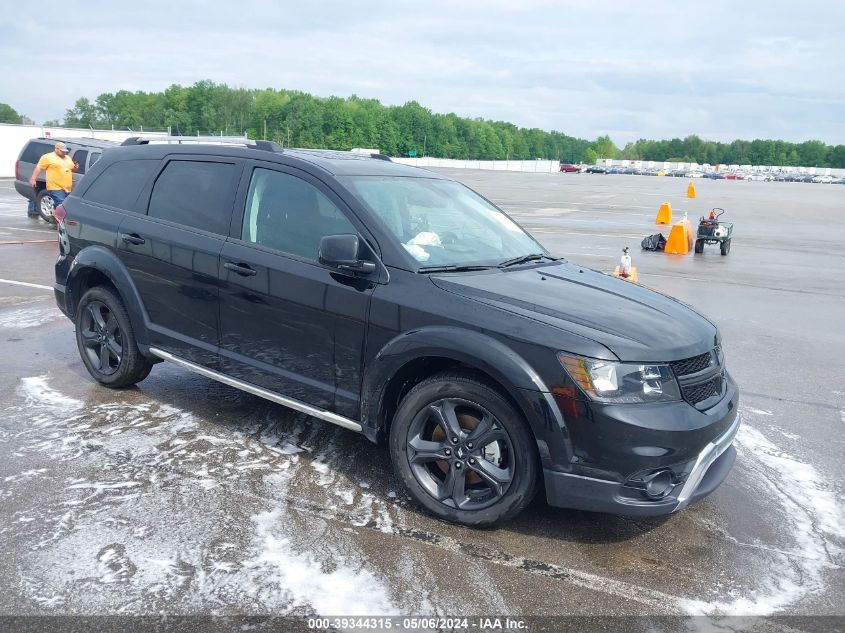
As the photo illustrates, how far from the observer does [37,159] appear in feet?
61.6

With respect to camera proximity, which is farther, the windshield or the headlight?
the windshield

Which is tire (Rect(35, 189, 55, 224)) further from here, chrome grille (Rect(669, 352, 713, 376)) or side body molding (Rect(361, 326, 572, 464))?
chrome grille (Rect(669, 352, 713, 376))

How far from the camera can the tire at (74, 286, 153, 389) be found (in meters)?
5.71

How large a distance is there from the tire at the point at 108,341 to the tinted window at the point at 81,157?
43.0ft

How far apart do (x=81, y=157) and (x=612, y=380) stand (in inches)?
676

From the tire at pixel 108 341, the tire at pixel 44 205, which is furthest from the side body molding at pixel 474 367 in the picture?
the tire at pixel 44 205

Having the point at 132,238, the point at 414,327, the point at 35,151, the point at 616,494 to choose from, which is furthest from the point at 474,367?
the point at 35,151

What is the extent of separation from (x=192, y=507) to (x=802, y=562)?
3.02 metres

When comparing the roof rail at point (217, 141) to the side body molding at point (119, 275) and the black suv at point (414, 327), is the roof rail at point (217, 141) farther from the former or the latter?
the side body molding at point (119, 275)

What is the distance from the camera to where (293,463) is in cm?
472

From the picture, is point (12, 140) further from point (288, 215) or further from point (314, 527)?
point (314, 527)

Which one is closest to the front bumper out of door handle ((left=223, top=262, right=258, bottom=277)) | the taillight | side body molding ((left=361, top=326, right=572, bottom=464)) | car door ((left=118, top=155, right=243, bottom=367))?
side body molding ((left=361, top=326, right=572, bottom=464))

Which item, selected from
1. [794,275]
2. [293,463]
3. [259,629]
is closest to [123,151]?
[293,463]

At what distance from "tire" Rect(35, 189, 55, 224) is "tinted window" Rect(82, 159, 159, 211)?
40.6ft
